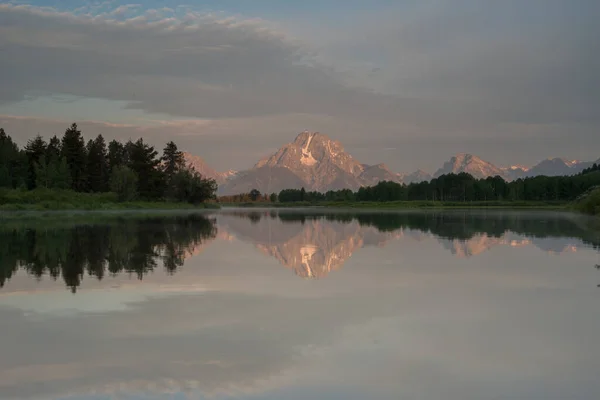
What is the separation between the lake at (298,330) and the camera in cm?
691

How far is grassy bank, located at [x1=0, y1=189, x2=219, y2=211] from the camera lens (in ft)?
238

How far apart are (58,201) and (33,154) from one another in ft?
79.8

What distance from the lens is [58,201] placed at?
77.8m

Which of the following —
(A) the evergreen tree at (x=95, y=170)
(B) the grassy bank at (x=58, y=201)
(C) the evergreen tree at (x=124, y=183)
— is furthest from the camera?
(A) the evergreen tree at (x=95, y=170)

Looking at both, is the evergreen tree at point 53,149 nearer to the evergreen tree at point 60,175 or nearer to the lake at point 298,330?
the evergreen tree at point 60,175

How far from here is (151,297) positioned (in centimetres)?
1247

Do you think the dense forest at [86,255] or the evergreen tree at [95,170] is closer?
the dense forest at [86,255]

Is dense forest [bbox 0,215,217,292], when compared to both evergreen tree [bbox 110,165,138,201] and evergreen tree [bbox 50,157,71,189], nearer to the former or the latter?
evergreen tree [bbox 50,157,71,189]

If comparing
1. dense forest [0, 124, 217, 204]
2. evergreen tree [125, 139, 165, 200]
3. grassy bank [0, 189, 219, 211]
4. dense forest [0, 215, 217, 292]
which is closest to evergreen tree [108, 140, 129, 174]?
dense forest [0, 124, 217, 204]

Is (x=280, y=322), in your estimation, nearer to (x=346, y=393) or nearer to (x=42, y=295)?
(x=346, y=393)

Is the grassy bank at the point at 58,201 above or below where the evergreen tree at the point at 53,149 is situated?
below

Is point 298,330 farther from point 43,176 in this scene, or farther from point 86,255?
point 43,176

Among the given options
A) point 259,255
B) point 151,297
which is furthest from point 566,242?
point 151,297

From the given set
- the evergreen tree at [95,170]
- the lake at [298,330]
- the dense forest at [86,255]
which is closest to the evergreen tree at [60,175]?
the evergreen tree at [95,170]
